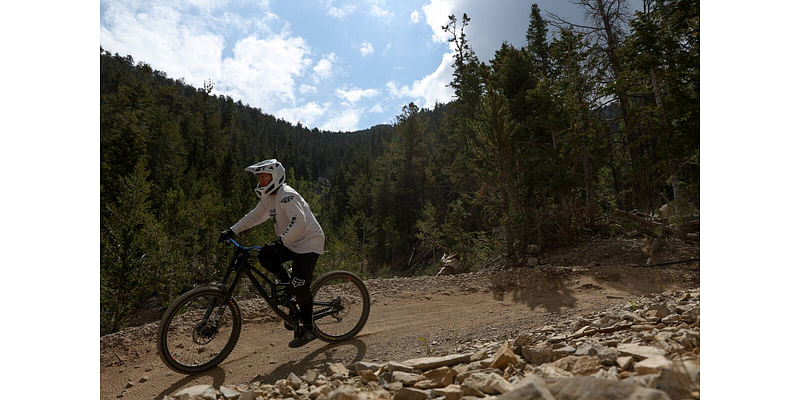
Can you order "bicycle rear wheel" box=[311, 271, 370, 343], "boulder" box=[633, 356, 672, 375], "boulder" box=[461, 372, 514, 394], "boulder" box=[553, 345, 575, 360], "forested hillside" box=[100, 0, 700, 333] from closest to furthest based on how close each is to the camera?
1. "boulder" box=[633, 356, 672, 375]
2. "boulder" box=[461, 372, 514, 394]
3. "boulder" box=[553, 345, 575, 360]
4. "bicycle rear wheel" box=[311, 271, 370, 343]
5. "forested hillside" box=[100, 0, 700, 333]

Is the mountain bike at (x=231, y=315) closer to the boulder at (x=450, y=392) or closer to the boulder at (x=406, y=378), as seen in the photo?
the boulder at (x=406, y=378)

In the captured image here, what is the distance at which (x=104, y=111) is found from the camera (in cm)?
3328

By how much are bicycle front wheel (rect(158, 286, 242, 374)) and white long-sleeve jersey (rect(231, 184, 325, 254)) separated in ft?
2.43

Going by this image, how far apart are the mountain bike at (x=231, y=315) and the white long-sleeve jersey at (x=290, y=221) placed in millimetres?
296

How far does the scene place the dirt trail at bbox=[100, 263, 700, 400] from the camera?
154 inches

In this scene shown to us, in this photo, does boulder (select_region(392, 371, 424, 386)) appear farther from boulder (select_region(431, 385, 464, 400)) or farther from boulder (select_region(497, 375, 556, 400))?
boulder (select_region(497, 375, 556, 400))

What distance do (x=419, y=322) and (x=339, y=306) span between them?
4.35ft

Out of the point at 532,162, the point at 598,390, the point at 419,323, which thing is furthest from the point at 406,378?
the point at 532,162

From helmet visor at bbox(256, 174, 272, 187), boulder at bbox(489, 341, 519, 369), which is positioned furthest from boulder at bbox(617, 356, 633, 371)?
helmet visor at bbox(256, 174, 272, 187)

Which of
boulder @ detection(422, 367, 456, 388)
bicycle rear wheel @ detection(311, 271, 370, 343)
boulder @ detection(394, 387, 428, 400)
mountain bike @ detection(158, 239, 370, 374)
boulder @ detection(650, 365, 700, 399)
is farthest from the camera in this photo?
bicycle rear wheel @ detection(311, 271, 370, 343)

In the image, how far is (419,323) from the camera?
5.31m

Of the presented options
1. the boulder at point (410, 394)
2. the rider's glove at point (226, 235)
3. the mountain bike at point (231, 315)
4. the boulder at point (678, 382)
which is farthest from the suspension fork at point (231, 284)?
the boulder at point (678, 382)

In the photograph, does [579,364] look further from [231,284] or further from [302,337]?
[231,284]

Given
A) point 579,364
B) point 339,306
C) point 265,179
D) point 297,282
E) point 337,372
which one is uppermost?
point 265,179
